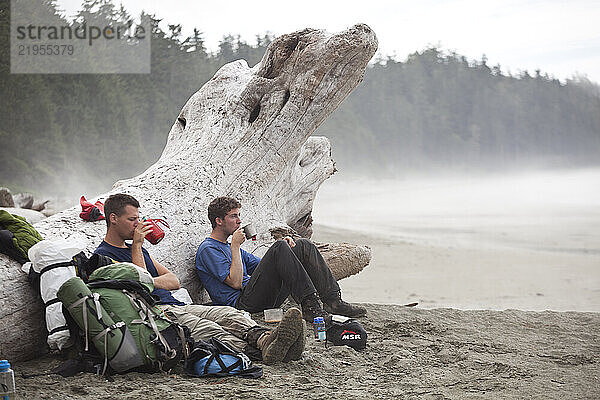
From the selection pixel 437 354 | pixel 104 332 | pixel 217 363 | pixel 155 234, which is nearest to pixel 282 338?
pixel 217 363

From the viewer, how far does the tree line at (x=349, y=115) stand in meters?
27.2

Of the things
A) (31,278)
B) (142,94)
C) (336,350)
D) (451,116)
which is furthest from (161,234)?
(451,116)

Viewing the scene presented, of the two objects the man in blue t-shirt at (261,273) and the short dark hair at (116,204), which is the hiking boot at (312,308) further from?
the short dark hair at (116,204)

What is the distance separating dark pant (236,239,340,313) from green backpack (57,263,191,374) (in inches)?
47.2

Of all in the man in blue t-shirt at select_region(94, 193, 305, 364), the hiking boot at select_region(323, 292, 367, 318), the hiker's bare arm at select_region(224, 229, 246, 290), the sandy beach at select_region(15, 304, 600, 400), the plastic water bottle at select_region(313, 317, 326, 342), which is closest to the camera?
the sandy beach at select_region(15, 304, 600, 400)

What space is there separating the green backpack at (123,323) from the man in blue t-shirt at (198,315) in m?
0.32

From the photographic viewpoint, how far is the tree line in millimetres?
27203

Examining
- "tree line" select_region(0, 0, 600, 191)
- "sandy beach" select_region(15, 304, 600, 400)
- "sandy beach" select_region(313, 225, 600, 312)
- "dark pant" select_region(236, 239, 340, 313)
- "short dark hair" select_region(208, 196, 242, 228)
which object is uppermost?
"tree line" select_region(0, 0, 600, 191)

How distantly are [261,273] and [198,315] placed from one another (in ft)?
2.39

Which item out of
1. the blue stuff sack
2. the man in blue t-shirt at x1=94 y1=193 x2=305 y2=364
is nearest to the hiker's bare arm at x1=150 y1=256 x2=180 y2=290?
the man in blue t-shirt at x1=94 y1=193 x2=305 y2=364

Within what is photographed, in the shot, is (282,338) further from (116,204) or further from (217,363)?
(116,204)

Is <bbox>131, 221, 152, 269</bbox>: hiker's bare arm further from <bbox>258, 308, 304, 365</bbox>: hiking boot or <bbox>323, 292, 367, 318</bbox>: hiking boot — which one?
<bbox>323, 292, 367, 318</bbox>: hiking boot

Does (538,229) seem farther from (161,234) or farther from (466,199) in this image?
(161,234)

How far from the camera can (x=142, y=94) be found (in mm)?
32844
